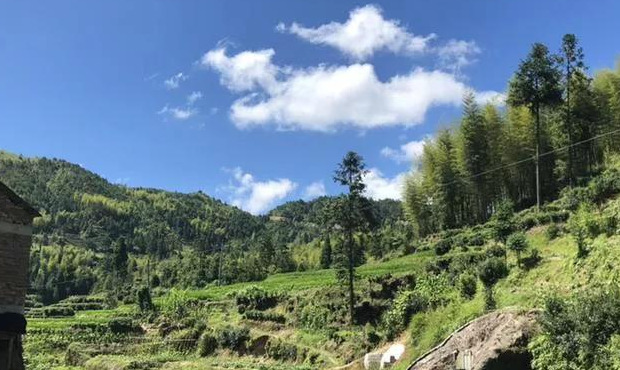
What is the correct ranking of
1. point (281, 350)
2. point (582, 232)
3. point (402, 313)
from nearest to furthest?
point (582, 232), point (402, 313), point (281, 350)

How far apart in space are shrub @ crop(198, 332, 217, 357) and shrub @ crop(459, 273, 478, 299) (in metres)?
23.3

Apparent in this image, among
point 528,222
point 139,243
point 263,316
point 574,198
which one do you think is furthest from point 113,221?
point 574,198

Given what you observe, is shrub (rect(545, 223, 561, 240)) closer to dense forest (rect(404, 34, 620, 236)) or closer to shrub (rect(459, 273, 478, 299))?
shrub (rect(459, 273, 478, 299))

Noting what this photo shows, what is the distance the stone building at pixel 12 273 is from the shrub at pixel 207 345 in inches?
1190

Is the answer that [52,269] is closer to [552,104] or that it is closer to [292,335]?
[292,335]

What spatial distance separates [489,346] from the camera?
1620 centimetres

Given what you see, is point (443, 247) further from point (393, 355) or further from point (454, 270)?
point (393, 355)

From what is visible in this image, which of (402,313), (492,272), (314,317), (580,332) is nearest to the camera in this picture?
(580,332)

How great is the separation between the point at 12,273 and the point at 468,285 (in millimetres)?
19693

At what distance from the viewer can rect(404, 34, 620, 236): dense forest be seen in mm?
43875

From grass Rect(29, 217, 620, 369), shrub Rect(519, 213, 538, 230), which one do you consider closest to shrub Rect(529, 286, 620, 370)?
grass Rect(29, 217, 620, 369)

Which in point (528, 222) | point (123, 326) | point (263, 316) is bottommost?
point (123, 326)

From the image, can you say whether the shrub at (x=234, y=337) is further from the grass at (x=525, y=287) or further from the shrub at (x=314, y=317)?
the grass at (x=525, y=287)

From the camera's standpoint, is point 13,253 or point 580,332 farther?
point 13,253
